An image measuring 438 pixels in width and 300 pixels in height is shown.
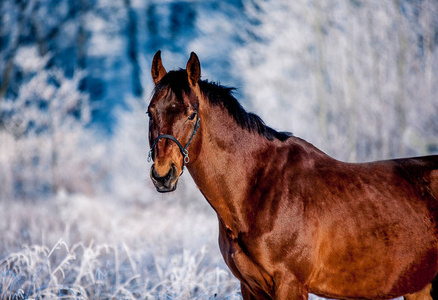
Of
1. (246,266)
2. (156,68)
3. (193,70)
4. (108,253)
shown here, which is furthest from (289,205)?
(108,253)

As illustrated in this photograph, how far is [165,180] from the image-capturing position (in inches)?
83.9

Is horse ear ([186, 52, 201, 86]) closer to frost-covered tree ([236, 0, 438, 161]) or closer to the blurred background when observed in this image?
the blurred background

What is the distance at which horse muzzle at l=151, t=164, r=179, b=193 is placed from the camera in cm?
212

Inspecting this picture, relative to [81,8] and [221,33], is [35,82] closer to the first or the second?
[81,8]

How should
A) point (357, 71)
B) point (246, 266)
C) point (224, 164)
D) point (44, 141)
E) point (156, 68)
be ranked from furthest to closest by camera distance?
point (44, 141)
point (357, 71)
point (156, 68)
point (224, 164)
point (246, 266)

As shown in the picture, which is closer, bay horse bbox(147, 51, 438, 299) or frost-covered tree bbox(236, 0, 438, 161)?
bay horse bbox(147, 51, 438, 299)

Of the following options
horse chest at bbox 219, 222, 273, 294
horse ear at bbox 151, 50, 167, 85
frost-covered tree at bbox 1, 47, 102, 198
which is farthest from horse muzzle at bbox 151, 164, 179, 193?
frost-covered tree at bbox 1, 47, 102, 198

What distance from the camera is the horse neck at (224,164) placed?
2453 millimetres

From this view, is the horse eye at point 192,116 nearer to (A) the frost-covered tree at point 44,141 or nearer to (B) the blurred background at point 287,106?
(B) the blurred background at point 287,106

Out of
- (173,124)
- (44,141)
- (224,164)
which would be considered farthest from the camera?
(44,141)

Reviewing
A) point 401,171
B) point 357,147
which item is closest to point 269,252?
point 401,171

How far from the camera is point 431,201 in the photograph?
264cm

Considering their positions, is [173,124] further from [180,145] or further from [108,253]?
[108,253]

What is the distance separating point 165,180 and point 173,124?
35cm
